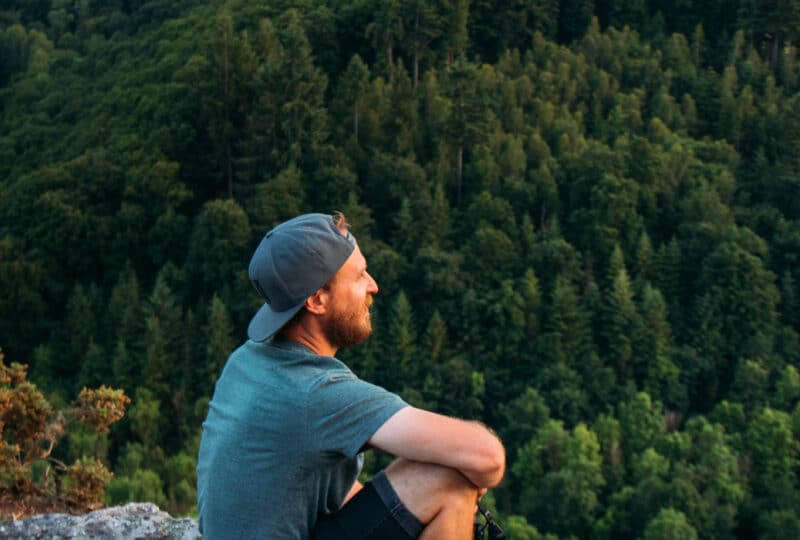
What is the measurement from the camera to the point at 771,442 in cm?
2495

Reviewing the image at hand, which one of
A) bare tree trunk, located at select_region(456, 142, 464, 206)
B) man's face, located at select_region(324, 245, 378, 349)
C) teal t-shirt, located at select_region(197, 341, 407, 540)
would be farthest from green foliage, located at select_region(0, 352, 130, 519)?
bare tree trunk, located at select_region(456, 142, 464, 206)

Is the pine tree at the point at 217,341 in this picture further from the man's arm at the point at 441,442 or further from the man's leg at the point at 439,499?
the man's arm at the point at 441,442

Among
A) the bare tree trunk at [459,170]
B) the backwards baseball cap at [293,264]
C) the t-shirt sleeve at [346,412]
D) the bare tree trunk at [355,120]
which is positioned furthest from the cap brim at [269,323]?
the bare tree trunk at [355,120]

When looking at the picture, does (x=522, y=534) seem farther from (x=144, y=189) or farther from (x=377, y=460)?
(x=144, y=189)

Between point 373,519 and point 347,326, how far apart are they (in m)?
0.62

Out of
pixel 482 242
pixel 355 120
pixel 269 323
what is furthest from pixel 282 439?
pixel 355 120

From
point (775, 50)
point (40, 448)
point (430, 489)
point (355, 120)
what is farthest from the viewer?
point (775, 50)

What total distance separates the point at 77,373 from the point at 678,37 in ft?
78.1

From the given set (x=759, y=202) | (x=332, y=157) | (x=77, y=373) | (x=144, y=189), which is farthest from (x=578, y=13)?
(x=77, y=373)

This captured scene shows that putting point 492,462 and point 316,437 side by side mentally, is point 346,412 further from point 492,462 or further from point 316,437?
point 492,462

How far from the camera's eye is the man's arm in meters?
3.12

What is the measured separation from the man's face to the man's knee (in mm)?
463

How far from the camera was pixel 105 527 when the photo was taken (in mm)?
5621

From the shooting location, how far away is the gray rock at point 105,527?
5539 millimetres
